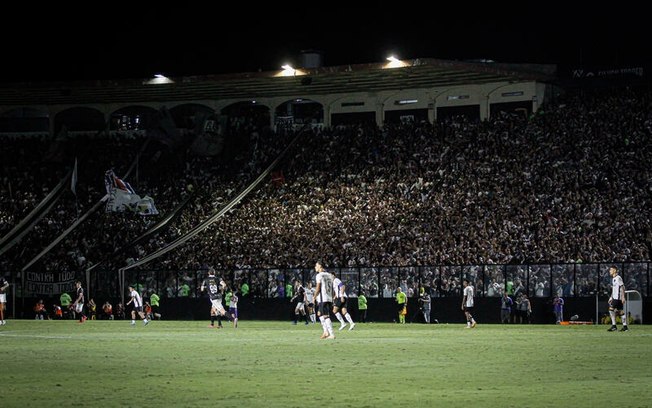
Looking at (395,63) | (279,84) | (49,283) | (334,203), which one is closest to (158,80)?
(279,84)

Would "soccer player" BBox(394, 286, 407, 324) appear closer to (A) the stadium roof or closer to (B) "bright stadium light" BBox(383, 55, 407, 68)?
(A) the stadium roof

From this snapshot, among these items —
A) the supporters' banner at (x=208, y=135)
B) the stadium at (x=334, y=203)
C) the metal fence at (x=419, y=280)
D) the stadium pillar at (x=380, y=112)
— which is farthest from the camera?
the supporters' banner at (x=208, y=135)

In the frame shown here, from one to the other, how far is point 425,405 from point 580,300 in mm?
37149

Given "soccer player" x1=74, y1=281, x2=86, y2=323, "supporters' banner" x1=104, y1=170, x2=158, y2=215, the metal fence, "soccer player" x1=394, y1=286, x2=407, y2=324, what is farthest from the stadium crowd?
"soccer player" x1=74, y1=281, x2=86, y2=323

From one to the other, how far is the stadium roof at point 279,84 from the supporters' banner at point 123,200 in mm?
8145

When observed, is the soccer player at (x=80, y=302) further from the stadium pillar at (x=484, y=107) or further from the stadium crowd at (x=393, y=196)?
the stadium pillar at (x=484, y=107)

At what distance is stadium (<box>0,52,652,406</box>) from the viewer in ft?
158

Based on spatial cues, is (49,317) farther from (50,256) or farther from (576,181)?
(576,181)

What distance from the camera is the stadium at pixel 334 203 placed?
48094 mm

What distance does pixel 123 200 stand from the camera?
2803 inches

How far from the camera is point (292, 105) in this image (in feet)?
268

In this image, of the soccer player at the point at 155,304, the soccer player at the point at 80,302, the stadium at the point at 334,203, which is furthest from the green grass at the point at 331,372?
the soccer player at the point at 155,304

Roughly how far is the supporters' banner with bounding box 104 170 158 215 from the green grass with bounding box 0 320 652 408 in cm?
3546

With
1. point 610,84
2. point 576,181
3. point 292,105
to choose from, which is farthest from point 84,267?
point 610,84
